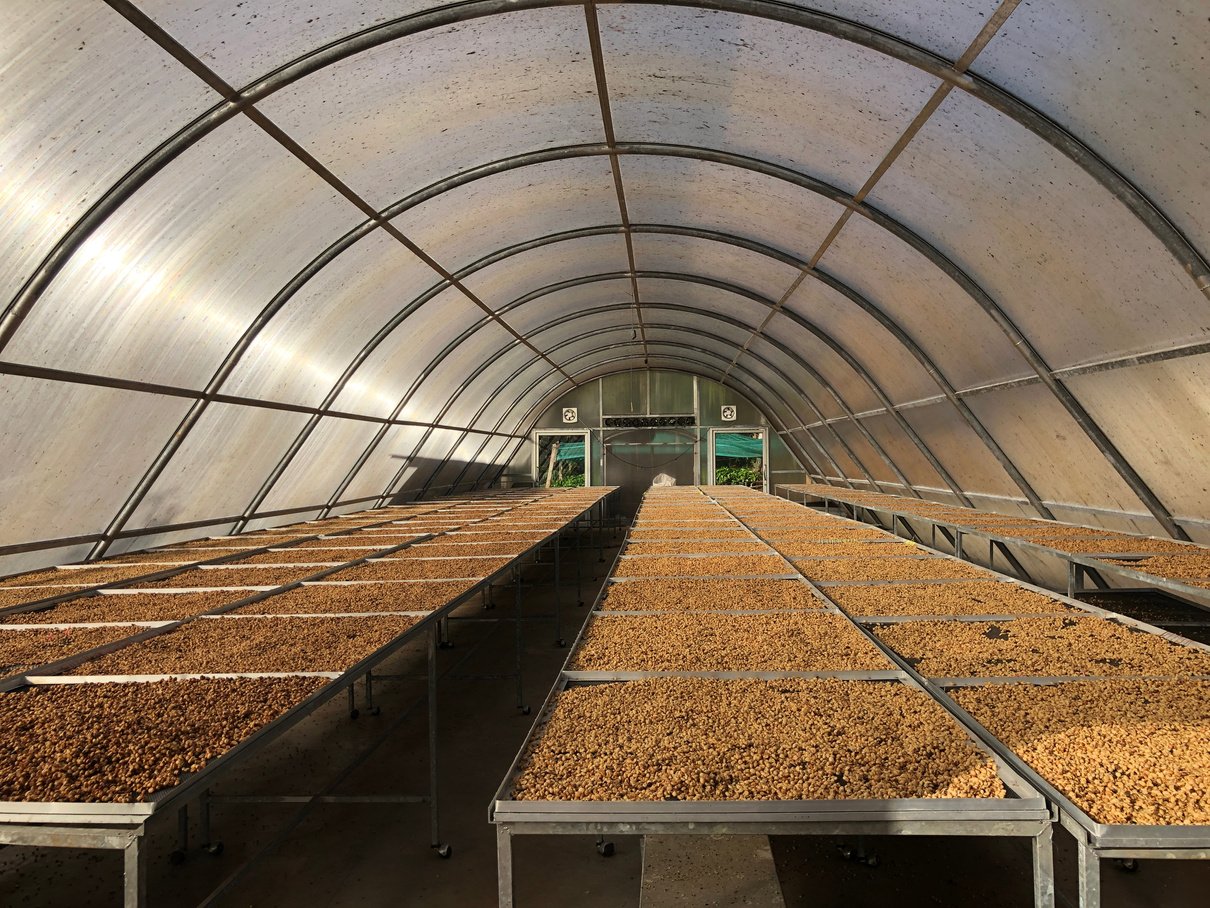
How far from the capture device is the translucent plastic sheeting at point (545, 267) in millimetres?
10070

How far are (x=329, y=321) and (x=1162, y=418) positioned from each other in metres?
7.83

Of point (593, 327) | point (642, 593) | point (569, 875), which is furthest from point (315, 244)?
point (593, 327)

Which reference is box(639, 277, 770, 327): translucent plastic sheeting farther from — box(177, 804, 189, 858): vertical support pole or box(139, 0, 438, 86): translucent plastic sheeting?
box(177, 804, 189, 858): vertical support pole

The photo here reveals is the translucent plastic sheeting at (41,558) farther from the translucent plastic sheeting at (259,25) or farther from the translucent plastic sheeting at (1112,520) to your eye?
the translucent plastic sheeting at (1112,520)

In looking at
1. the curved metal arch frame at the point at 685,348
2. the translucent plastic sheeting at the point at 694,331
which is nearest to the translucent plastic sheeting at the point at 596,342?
the curved metal arch frame at the point at 685,348

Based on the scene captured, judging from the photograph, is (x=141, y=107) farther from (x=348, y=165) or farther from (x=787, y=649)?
(x=787, y=649)

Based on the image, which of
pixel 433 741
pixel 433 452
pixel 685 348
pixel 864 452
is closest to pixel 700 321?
pixel 685 348

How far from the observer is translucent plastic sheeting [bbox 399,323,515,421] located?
40.3 feet

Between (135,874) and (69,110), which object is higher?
(69,110)

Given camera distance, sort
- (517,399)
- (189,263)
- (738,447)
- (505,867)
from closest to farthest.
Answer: (505,867)
(189,263)
(517,399)
(738,447)

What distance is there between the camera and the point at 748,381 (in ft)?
64.7

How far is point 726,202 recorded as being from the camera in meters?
8.30

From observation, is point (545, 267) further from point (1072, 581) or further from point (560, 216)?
point (1072, 581)

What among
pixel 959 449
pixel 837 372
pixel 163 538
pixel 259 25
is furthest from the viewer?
pixel 837 372
